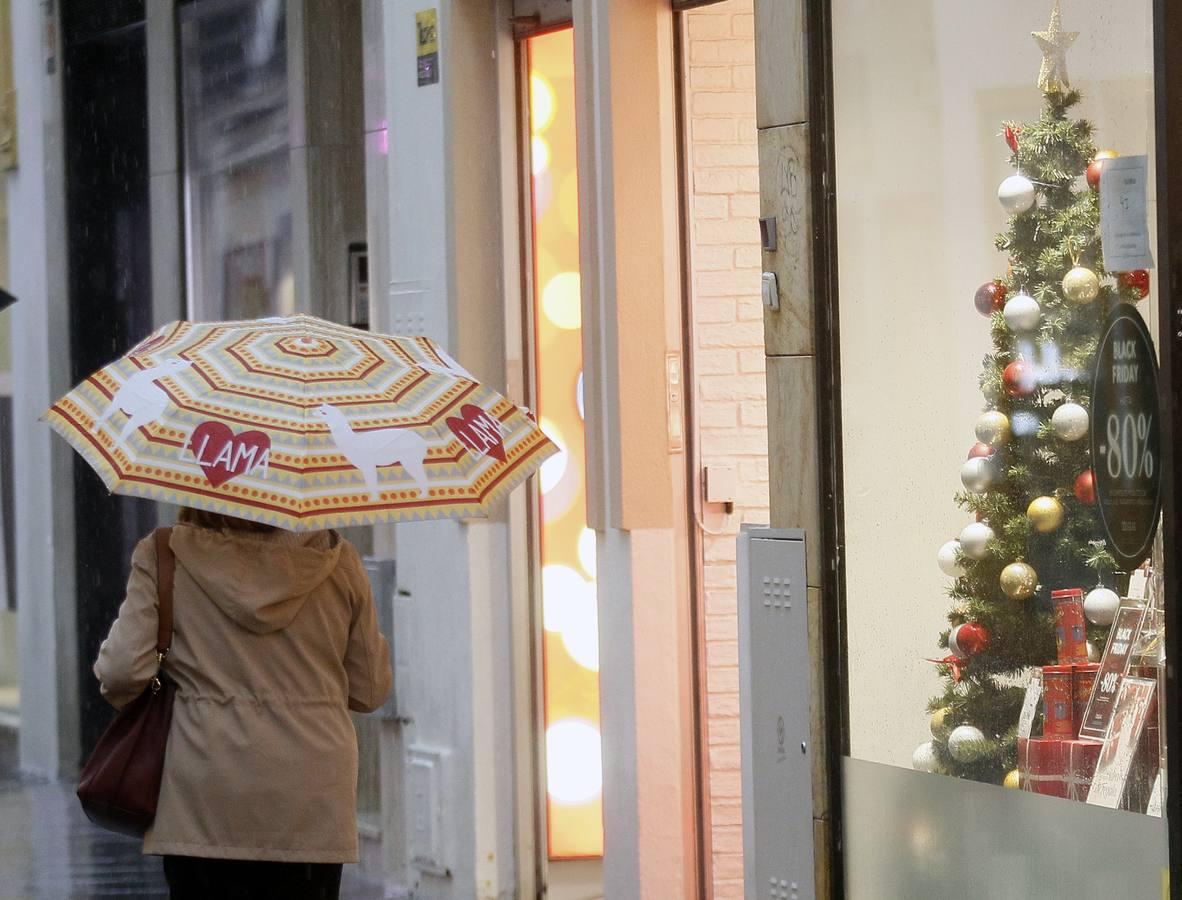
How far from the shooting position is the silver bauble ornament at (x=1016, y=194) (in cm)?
503

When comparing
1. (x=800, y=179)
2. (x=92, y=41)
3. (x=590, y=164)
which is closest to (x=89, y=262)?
(x=92, y=41)

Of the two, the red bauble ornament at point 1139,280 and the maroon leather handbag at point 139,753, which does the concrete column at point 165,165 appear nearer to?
the maroon leather handbag at point 139,753

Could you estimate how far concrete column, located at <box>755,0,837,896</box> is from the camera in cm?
579

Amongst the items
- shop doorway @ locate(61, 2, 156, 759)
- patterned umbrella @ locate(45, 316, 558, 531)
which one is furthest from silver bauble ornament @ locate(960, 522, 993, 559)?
shop doorway @ locate(61, 2, 156, 759)

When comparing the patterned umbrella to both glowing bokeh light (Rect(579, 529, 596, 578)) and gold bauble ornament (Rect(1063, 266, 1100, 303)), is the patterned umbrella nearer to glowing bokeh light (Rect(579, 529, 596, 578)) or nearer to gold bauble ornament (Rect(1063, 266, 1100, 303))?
gold bauble ornament (Rect(1063, 266, 1100, 303))

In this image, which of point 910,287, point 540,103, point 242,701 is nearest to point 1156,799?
point 910,287

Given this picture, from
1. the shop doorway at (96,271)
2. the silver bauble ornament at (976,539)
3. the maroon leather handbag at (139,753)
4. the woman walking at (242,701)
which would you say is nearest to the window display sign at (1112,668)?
the silver bauble ornament at (976,539)

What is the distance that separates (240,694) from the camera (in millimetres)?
4578

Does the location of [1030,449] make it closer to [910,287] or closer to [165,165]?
[910,287]

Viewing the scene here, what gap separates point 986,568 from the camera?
17.1ft

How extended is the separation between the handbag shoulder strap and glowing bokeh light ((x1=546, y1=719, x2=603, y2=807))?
3.54 meters

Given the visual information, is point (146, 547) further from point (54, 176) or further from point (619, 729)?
point (54, 176)

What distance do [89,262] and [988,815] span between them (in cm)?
759

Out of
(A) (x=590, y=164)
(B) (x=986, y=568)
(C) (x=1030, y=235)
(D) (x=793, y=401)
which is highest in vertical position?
(A) (x=590, y=164)
